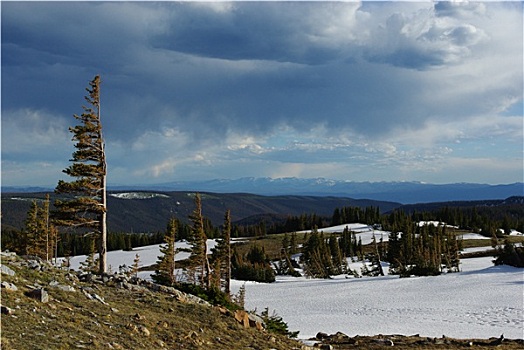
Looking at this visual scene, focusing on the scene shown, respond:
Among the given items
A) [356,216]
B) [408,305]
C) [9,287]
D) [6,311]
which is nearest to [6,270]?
[9,287]

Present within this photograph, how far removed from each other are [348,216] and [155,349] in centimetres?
15978

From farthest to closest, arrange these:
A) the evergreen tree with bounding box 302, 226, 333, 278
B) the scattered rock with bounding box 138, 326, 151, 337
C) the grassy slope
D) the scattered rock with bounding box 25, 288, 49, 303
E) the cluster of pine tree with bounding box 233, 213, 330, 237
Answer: the cluster of pine tree with bounding box 233, 213, 330, 237 < the evergreen tree with bounding box 302, 226, 333, 278 < the scattered rock with bounding box 25, 288, 49, 303 < the scattered rock with bounding box 138, 326, 151, 337 < the grassy slope

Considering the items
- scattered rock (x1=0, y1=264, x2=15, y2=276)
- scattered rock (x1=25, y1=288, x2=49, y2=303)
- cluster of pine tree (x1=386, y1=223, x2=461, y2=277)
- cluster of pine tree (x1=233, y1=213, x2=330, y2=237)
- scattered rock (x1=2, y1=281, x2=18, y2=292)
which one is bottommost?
cluster of pine tree (x1=233, y1=213, x2=330, y2=237)

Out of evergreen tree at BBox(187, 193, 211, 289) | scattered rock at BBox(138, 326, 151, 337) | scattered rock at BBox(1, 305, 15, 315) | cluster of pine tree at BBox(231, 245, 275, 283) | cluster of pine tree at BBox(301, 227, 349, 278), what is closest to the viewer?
scattered rock at BBox(1, 305, 15, 315)

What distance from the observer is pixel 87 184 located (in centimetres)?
2220

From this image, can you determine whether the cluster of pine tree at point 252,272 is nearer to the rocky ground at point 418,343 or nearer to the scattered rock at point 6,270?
the rocky ground at point 418,343

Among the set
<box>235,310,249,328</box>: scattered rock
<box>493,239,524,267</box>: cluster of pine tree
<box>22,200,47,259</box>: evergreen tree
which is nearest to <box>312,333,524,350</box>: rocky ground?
<box>235,310,249,328</box>: scattered rock

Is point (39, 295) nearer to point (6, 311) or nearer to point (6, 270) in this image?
point (6, 311)

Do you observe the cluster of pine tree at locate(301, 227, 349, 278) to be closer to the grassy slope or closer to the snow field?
the snow field

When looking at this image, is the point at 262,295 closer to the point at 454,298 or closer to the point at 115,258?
the point at 454,298

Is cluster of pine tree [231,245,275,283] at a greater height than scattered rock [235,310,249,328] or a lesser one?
lesser

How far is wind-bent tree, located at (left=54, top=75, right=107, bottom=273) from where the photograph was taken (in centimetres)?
2195

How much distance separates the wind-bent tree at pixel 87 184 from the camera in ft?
72.0

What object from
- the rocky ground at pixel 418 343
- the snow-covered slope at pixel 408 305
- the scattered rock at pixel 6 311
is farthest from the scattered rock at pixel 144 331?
the snow-covered slope at pixel 408 305
